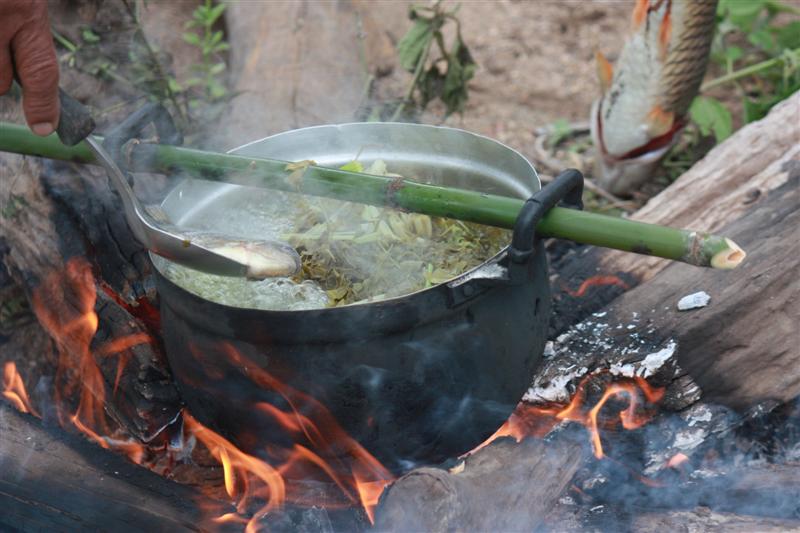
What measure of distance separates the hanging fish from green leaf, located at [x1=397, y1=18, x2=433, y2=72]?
2.69 feet

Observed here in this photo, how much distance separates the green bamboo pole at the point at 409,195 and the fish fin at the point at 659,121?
220 cm

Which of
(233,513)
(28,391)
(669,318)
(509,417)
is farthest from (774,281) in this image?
(28,391)

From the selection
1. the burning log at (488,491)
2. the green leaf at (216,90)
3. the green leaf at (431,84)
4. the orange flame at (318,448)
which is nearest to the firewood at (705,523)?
the burning log at (488,491)

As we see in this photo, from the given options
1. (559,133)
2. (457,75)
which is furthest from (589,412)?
(559,133)

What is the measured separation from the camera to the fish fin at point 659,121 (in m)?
3.95

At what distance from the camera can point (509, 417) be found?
2.36 m

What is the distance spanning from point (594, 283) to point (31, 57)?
1.87m

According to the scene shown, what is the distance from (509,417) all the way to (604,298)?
0.74 m

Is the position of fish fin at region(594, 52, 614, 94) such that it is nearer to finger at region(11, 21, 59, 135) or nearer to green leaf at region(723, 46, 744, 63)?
green leaf at region(723, 46, 744, 63)

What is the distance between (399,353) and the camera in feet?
6.40

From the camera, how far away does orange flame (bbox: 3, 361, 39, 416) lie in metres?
2.78

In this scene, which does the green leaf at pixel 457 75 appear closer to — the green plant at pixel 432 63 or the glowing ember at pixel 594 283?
the green plant at pixel 432 63

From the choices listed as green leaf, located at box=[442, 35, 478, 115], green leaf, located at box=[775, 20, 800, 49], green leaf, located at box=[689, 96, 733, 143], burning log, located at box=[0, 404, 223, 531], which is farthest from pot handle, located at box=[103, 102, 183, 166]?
green leaf, located at box=[775, 20, 800, 49]

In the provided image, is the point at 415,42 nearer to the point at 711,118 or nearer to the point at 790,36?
the point at 711,118
